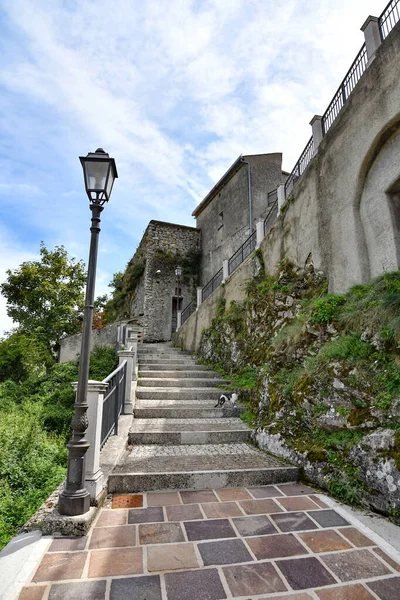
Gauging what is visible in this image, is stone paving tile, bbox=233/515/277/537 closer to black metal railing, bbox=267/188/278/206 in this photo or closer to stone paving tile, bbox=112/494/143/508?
stone paving tile, bbox=112/494/143/508

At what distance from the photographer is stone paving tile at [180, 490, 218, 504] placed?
3219 millimetres

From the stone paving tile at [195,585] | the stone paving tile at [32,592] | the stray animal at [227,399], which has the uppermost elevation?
the stray animal at [227,399]

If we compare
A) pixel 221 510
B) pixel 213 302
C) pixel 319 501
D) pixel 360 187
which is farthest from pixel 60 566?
pixel 213 302

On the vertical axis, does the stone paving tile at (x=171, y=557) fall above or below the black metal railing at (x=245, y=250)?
below

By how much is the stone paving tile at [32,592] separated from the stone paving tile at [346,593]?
5.38 ft

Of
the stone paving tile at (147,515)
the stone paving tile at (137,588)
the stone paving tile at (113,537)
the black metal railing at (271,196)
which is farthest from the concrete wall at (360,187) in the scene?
the black metal railing at (271,196)

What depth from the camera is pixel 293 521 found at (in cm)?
277

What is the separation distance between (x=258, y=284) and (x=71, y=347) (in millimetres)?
11835

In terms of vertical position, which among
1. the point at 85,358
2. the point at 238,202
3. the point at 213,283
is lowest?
the point at 85,358

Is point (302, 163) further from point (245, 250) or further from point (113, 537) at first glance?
point (113, 537)

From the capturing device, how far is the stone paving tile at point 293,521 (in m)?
2.66

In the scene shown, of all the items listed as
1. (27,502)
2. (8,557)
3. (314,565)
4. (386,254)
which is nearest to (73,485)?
(8,557)

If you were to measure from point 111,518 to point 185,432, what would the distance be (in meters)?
2.16

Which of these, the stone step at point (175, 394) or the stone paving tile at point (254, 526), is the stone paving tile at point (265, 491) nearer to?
the stone paving tile at point (254, 526)
